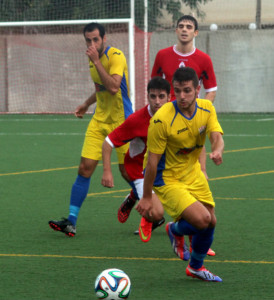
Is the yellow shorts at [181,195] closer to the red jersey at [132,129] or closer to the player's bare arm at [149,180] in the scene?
the player's bare arm at [149,180]

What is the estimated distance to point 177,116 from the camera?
564 centimetres

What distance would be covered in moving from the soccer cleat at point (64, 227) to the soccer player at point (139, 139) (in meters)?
0.69

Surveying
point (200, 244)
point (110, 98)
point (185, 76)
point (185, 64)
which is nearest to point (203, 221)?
point (200, 244)

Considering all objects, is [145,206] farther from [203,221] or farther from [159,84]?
[159,84]

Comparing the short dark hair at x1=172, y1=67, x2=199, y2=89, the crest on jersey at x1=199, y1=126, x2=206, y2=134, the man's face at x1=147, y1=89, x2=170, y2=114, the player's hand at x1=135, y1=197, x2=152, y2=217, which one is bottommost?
the player's hand at x1=135, y1=197, x2=152, y2=217

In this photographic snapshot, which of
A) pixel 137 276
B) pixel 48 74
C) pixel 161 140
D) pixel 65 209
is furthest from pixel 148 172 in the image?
pixel 48 74

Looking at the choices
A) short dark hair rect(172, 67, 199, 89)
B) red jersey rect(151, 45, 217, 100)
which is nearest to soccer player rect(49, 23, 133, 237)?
red jersey rect(151, 45, 217, 100)

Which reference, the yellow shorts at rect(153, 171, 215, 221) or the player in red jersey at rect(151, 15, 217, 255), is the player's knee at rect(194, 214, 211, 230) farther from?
the player in red jersey at rect(151, 15, 217, 255)

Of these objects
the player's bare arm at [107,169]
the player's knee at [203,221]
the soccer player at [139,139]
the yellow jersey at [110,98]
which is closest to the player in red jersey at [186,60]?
the yellow jersey at [110,98]

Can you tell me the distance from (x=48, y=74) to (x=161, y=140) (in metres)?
22.1

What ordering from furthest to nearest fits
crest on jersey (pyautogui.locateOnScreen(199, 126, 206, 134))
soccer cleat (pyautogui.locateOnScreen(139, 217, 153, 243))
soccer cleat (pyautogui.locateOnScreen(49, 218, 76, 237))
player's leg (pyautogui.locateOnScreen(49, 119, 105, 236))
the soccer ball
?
player's leg (pyautogui.locateOnScreen(49, 119, 105, 236)) < soccer cleat (pyautogui.locateOnScreen(49, 218, 76, 237)) < soccer cleat (pyautogui.locateOnScreen(139, 217, 153, 243)) < crest on jersey (pyautogui.locateOnScreen(199, 126, 206, 134)) < the soccer ball

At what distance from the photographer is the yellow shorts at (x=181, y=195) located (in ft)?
18.4

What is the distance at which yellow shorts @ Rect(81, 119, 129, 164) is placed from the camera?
7.71 meters

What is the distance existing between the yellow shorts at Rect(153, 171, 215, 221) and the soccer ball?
0.78m
